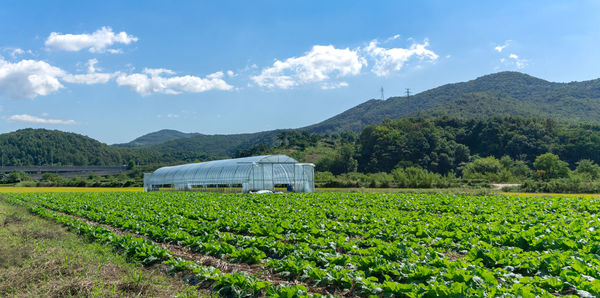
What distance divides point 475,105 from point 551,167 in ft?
204

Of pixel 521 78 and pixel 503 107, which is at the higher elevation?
pixel 521 78

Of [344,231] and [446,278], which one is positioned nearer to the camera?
[446,278]

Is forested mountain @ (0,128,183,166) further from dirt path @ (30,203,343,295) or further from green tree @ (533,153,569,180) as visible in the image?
green tree @ (533,153,569,180)

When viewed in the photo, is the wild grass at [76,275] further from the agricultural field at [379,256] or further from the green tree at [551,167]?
the green tree at [551,167]

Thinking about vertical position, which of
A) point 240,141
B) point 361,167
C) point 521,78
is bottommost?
point 361,167

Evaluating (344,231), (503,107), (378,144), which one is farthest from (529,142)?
(344,231)

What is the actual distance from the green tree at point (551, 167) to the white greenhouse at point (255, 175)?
110 feet

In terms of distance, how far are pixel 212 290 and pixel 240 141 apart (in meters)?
179

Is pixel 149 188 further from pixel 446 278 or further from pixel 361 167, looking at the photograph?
pixel 446 278

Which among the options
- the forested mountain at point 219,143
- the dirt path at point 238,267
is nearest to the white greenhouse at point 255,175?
the dirt path at point 238,267

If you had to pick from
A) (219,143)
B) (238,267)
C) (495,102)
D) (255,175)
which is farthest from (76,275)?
(219,143)

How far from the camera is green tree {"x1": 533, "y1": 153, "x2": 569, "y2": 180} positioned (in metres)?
52.7

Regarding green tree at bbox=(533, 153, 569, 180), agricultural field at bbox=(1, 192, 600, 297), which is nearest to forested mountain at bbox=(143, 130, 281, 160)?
green tree at bbox=(533, 153, 569, 180)

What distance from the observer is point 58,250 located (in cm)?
975
